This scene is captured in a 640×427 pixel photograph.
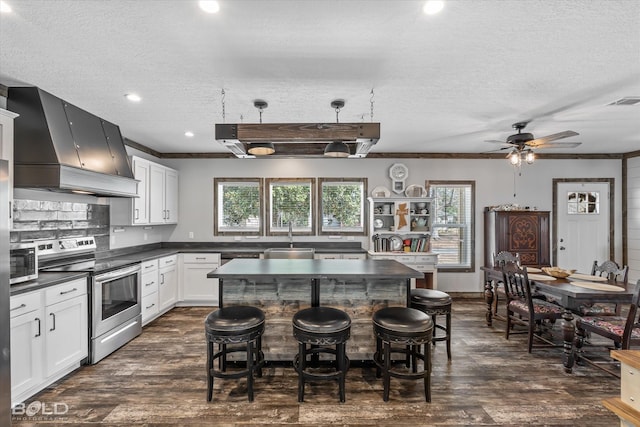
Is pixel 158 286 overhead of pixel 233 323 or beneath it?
beneath

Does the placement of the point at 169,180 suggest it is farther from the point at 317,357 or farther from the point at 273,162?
the point at 317,357

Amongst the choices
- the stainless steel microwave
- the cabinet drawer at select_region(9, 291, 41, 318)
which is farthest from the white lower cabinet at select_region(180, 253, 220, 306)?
the cabinet drawer at select_region(9, 291, 41, 318)

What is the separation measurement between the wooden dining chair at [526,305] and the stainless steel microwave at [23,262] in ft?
15.2

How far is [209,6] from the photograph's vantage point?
5.66ft

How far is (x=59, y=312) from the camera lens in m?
2.76

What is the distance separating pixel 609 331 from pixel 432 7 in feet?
10.3

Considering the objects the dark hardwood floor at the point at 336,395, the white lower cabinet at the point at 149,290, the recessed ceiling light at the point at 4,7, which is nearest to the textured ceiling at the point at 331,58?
the recessed ceiling light at the point at 4,7

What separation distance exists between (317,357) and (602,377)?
2635 millimetres

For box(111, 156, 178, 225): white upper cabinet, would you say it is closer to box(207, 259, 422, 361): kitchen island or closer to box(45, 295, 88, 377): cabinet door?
box(45, 295, 88, 377): cabinet door

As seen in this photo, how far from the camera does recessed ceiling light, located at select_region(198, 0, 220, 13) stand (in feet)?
Result: 5.56

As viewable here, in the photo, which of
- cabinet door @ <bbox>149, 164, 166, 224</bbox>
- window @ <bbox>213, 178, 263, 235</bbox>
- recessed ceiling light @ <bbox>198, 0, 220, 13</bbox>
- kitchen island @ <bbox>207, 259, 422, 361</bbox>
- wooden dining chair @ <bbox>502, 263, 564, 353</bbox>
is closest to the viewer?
recessed ceiling light @ <bbox>198, 0, 220, 13</bbox>

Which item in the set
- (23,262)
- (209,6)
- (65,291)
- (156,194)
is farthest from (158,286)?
(209,6)

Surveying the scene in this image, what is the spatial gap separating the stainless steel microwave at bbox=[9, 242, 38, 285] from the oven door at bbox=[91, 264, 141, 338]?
536mm

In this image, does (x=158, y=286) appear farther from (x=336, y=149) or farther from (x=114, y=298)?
(x=336, y=149)
